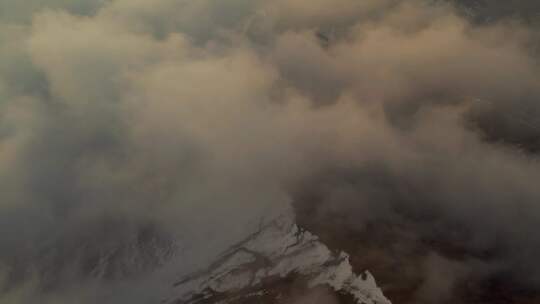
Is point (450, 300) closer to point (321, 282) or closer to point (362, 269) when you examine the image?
point (362, 269)

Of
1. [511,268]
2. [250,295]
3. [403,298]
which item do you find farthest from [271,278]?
[511,268]

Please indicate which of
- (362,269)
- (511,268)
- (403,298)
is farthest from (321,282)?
(511,268)

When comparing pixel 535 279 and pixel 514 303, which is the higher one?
pixel 535 279

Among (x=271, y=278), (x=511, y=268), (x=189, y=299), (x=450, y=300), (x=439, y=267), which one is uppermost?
(x=511, y=268)

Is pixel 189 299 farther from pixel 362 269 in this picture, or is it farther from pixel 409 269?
pixel 409 269

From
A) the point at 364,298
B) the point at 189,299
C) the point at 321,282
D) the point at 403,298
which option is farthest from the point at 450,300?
the point at 189,299

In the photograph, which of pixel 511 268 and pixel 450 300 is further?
pixel 511 268

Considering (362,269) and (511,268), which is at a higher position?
(511,268)

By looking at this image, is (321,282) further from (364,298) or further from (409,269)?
(409,269)

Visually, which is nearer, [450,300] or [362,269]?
[450,300]
